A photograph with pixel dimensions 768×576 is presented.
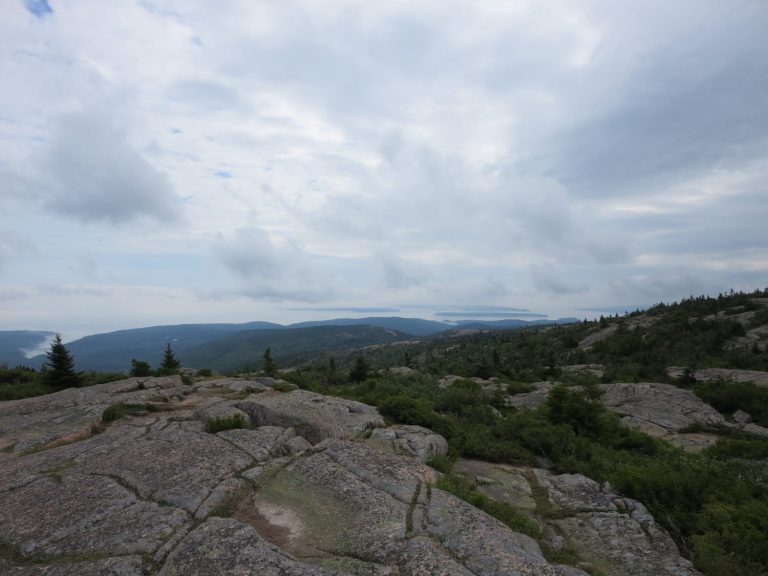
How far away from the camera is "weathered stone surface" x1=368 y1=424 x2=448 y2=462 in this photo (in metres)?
10.9

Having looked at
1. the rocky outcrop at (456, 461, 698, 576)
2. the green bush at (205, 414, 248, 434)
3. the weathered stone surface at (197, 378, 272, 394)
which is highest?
the green bush at (205, 414, 248, 434)

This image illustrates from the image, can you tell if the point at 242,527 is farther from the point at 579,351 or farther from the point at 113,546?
the point at 579,351

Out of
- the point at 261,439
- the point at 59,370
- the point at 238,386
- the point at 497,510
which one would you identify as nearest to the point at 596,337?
the point at 238,386

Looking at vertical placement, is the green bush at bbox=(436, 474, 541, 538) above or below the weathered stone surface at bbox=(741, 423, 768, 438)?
above

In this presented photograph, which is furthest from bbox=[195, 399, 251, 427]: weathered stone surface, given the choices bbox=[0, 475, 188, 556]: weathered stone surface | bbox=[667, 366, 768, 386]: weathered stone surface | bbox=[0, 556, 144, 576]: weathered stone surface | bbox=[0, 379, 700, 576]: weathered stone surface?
bbox=[667, 366, 768, 386]: weathered stone surface

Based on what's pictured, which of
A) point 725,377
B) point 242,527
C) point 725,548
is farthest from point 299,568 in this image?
point 725,377

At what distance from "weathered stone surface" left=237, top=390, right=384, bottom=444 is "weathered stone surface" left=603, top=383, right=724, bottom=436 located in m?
13.1

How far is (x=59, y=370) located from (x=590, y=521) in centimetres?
2802

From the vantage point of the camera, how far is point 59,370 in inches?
909

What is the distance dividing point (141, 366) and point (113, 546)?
2492cm

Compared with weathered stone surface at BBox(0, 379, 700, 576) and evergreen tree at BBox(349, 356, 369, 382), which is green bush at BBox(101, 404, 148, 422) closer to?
weathered stone surface at BBox(0, 379, 700, 576)

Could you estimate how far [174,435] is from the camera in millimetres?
10445

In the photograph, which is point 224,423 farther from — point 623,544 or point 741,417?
point 741,417

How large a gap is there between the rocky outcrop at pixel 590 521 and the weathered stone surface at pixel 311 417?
3486mm
